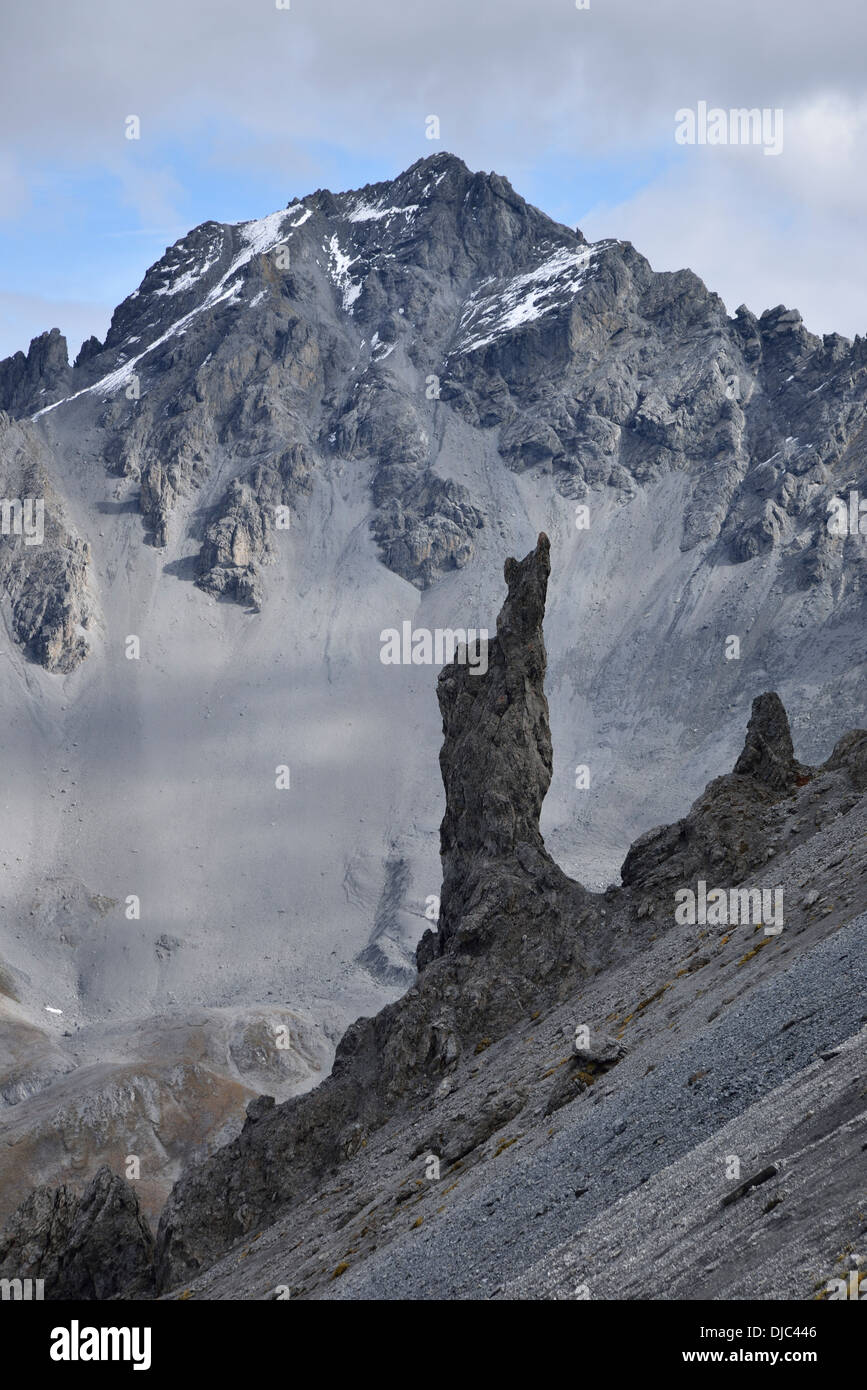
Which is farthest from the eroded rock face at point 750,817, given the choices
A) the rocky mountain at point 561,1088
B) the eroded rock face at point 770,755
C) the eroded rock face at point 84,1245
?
the eroded rock face at point 84,1245

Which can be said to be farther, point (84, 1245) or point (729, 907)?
point (84, 1245)

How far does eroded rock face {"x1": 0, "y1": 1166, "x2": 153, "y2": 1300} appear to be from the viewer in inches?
1870

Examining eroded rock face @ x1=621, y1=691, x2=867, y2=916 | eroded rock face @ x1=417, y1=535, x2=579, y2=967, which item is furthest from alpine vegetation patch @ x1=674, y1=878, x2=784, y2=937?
eroded rock face @ x1=417, y1=535, x2=579, y2=967

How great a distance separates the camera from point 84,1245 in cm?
4872

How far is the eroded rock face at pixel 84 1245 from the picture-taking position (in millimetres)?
47500

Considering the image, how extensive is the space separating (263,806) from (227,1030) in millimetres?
69908

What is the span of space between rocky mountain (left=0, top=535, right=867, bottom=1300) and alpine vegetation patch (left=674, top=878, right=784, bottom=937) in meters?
0.23

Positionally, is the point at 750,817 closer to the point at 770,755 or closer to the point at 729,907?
the point at 770,755

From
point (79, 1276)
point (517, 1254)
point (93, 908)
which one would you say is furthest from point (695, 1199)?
point (93, 908)

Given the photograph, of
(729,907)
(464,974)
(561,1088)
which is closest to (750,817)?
(729,907)

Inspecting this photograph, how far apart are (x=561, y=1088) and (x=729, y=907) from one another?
39.3 ft

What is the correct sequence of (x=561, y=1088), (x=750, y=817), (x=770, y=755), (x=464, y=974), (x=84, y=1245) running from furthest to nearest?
(x=770, y=755), (x=84, y=1245), (x=750, y=817), (x=464, y=974), (x=561, y=1088)

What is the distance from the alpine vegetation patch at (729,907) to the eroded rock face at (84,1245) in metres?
24.6

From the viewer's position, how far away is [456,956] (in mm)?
49500
